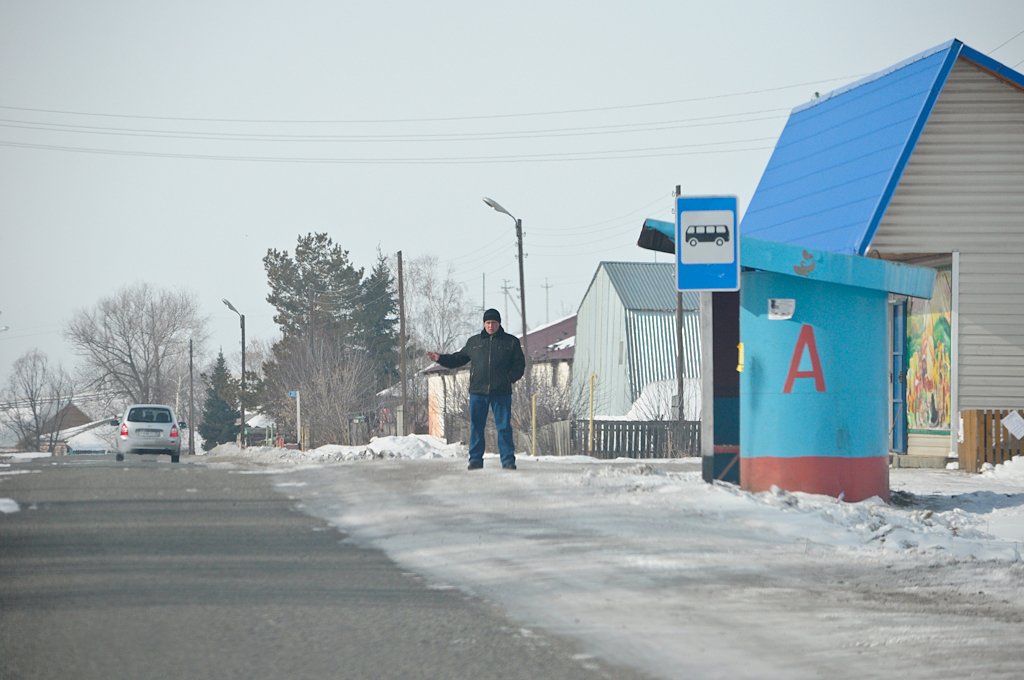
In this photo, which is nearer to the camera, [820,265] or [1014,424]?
[820,265]

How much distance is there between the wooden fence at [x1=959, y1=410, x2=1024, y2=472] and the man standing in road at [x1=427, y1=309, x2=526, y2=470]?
11.1 meters

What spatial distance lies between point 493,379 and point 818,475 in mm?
3895

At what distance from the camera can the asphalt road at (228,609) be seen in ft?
19.8

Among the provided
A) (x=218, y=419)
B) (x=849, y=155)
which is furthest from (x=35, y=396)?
(x=849, y=155)

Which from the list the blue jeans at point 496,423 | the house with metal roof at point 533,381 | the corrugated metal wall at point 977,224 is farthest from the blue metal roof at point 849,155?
the house with metal roof at point 533,381

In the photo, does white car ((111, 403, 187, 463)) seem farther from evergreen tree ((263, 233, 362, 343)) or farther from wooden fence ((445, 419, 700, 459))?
evergreen tree ((263, 233, 362, 343))

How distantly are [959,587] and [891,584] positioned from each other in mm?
444

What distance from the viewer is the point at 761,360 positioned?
46.2ft

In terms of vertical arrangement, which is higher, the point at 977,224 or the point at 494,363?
the point at 977,224

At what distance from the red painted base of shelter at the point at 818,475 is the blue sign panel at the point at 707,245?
2150 millimetres

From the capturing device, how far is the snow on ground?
6.63 metres

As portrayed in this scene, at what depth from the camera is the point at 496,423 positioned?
50.1ft

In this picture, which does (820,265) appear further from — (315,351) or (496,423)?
(315,351)

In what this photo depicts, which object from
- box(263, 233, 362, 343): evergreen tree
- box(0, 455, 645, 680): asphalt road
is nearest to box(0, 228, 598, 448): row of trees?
box(263, 233, 362, 343): evergreen tree
